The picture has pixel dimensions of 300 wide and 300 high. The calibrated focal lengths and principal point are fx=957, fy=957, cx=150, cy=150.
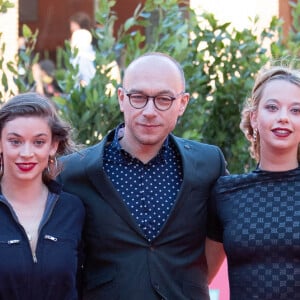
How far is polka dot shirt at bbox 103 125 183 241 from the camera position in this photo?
4.40 m

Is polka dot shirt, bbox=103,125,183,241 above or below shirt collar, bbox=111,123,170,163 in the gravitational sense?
below

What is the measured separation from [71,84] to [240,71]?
4.03 ft

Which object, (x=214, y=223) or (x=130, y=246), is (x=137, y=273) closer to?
(x=130, y=246)

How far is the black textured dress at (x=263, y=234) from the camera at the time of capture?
13.2 ft

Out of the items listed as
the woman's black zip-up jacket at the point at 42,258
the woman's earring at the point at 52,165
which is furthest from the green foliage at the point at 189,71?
the woman's black zip-up jacket at the point at 42,258

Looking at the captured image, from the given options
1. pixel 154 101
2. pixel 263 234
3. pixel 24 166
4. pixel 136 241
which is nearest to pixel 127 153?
pixel 154 101

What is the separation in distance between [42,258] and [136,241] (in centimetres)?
51

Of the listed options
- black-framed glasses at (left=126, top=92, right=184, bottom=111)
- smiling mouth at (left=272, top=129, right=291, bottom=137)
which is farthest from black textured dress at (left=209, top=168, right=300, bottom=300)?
black-framed glasses at (left=126, top=92, right=184, bottom=111)

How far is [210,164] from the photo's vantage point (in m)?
4.67

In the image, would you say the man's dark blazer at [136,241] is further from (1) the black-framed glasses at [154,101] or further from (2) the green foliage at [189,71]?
(2) the green foliage at [189,71]

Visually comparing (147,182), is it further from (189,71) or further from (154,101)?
(189,71)

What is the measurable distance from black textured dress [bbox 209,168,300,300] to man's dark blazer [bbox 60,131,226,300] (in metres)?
0.18

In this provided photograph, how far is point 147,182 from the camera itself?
4465 millimetres

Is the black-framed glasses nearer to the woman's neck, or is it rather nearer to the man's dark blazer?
the man's dark blazer
